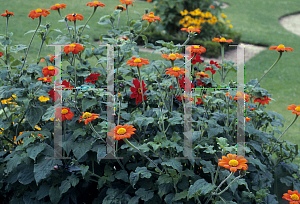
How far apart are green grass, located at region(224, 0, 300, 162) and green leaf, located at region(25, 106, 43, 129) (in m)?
2.70

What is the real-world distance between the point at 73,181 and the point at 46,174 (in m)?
0.14

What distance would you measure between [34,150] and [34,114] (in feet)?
0.67

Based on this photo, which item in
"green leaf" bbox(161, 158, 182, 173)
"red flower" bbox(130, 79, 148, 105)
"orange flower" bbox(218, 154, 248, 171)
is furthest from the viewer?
"red flower" bbox(130, 79, 148, 105)

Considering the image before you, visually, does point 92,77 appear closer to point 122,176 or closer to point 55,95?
point 55,95

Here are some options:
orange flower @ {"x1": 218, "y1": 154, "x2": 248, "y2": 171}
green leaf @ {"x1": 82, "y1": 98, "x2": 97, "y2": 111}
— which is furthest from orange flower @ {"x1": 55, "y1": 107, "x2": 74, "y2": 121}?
orange flower @ {"x1": 218, "y1": 154, "x2": 248, "y2": 171}

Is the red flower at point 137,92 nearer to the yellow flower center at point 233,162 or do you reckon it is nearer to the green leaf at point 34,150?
the green leaf at point 34,150

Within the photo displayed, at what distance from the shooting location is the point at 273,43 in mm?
7605

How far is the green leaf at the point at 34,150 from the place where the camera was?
1.62 metres

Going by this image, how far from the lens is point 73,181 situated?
1662 mm

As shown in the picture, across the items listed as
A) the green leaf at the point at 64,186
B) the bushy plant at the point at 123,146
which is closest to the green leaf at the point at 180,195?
the bushy plant at the point at 123,146

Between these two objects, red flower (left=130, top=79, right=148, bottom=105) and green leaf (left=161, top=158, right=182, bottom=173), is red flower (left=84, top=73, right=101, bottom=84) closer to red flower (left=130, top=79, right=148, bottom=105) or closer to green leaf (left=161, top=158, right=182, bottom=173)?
red flower (left=130, top=79, right=148, bottom=105)

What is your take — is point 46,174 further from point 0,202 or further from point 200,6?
point 200,6

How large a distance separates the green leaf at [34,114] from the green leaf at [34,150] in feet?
0.41

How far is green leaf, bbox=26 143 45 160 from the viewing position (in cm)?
162
